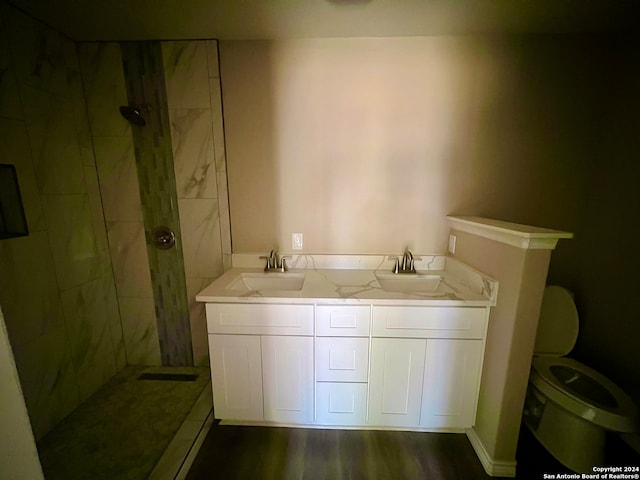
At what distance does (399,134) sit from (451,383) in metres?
1.51

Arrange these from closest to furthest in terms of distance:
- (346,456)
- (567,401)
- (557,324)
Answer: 1. (567,401)
2. (346,456)
3. (557,324)

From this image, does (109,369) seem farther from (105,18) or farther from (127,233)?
(105,18)

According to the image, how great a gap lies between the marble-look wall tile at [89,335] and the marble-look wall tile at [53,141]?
0.67 m

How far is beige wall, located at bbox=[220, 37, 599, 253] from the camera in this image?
1564 mm

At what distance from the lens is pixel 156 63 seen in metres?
1.62

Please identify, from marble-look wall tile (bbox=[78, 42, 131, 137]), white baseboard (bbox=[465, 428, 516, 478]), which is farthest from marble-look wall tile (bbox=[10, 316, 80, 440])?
white baseboard (bbox=[465, 428, 516, 478])

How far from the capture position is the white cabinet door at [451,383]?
1329 mm

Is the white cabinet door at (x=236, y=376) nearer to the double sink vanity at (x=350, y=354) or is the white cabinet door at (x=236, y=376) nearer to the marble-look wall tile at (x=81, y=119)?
the double sink vanity at (x=350, y=354)

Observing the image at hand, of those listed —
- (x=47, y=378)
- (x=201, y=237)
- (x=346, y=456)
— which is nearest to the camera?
(x=346, y=456)

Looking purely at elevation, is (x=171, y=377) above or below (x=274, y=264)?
below

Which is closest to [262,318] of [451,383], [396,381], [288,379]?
[288,379]

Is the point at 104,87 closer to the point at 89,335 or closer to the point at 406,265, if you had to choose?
the point at 89,335

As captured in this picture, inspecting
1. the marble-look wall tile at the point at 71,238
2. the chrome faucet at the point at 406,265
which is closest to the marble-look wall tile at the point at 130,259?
the marble-look wall tile at the point at 71,238

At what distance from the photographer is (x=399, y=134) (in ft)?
5.41
